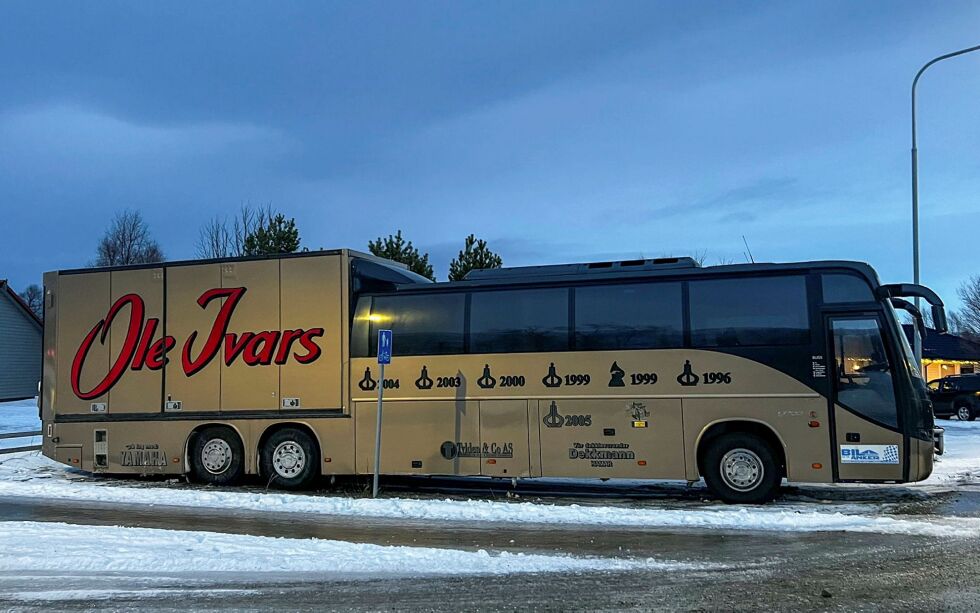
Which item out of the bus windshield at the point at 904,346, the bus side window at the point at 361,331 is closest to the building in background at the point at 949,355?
the bus windshield at the point at 904,346

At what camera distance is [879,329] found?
34.6 ft

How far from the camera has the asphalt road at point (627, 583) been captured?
6.09 metres

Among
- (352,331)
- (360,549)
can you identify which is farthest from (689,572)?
(352,331)

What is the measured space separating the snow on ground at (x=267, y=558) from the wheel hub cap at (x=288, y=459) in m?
4.24

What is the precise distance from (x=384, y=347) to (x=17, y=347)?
A: 35485mm

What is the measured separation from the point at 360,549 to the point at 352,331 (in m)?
5.30

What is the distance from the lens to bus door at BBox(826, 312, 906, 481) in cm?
1031

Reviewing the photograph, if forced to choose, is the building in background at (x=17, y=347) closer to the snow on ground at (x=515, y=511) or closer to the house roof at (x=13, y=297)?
the house roof at (x=13, y=297)

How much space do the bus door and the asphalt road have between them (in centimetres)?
198

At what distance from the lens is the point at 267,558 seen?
7523 mm

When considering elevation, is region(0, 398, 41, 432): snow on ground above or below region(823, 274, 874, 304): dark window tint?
below

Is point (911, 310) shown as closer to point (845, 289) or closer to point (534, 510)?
point (845, 289)

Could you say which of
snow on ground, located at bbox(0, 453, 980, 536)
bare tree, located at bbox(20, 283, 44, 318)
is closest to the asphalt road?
snow on ground, located at bbox(0, 453, 980, 536)

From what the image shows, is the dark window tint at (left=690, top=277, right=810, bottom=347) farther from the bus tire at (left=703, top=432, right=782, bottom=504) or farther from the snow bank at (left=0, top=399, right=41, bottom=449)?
the snow bank at (left=0, top=399, right=41, bottom=449)
